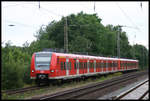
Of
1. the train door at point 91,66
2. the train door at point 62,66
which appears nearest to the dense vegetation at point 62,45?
the train door at point 62,66

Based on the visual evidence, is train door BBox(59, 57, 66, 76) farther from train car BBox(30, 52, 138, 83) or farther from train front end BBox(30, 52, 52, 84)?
train front end BBox(30, 52, 52, 84)

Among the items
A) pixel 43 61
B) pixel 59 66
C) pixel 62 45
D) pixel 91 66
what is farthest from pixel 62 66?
pixel 62 45

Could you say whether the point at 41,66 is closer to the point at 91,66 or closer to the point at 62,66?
the point at 62,66

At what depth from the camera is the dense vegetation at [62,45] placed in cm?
2185

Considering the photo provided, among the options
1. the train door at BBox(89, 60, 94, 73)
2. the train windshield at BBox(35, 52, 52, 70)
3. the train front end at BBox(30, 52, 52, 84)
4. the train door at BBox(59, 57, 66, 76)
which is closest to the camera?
the train front end at BBox(30, 52, 52, 84)

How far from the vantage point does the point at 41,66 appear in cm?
2295

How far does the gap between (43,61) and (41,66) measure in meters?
0.40

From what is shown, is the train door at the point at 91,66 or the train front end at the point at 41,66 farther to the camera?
the train door at the point at 91,66

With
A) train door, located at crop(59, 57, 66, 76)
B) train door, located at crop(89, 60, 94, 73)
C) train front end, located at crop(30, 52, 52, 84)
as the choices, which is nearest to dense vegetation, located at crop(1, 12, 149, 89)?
train front end, located at crop(30, 52, 52, 84)

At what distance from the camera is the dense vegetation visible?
21.9 metres

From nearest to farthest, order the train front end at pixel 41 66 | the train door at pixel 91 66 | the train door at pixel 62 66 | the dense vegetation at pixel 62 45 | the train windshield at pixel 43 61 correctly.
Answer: the dense vegetation at pixel 62 45 < the train front end at pixel 41 66 < the train windshield at pixel 43 61 < the train door at pixel 62 66 < the train door at pixel 91 66

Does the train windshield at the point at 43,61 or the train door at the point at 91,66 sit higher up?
the train windshield at the point at 43,61

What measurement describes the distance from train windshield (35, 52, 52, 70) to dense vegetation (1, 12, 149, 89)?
4.00 ft

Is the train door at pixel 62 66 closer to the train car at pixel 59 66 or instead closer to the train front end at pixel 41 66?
the train car at pixel 59 66
